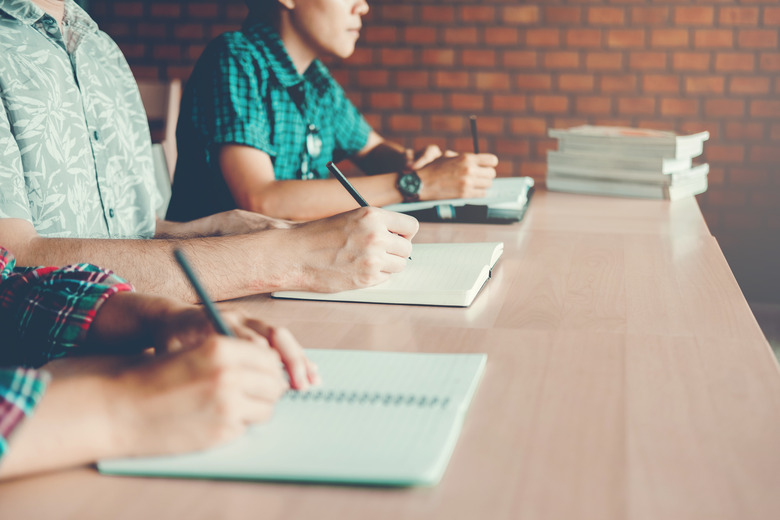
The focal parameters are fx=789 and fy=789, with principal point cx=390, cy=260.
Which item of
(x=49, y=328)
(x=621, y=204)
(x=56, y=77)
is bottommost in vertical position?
(x=621, y=204)

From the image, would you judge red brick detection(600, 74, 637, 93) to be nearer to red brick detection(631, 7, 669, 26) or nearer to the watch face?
red brick detection(631, 7, 669, 26)

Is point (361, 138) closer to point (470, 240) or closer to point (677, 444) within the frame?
point (470, 240)

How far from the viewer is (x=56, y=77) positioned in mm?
1251

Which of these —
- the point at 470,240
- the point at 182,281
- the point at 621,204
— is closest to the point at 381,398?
the point at 182,281

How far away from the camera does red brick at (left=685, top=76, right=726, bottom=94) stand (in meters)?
3.06

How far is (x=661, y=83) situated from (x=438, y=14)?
36.5 inches

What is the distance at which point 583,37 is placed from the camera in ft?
10.2

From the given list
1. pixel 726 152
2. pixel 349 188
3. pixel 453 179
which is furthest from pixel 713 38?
pixel 349 188

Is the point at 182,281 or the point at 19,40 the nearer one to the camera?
the point at 182,281

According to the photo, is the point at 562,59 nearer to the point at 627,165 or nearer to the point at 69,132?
the point at 627,165

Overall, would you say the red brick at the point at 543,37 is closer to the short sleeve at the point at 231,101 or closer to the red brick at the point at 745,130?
the red brick at the point at 745,130

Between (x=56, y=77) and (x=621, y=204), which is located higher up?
(x=56, y=77)

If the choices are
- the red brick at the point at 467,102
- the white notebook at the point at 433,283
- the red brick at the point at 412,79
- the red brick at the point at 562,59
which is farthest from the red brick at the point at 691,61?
the white notebook at the point at 433,283

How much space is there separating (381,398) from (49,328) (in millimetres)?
337
